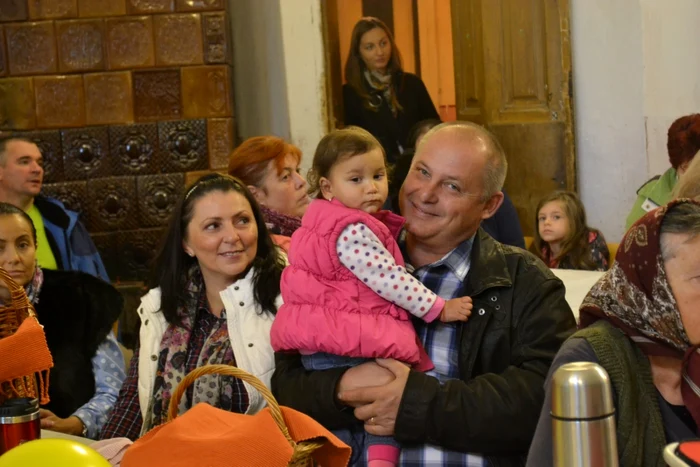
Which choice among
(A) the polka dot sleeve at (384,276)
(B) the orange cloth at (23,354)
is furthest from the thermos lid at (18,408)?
(A) the polka dot sleeve at (384,276)

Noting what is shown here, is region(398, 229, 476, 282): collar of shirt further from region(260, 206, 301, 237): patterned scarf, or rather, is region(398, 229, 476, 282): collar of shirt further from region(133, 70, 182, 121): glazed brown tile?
region(133, 70, 182, 121): glazed brown tile

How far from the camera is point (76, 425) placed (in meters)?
3.54

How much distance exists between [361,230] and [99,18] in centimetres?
421

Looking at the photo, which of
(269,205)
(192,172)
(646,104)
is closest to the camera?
(269,205)

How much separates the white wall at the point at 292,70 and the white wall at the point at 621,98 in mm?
1613

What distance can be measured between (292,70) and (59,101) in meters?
1.47

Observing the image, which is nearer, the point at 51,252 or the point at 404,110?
the point at 51,252

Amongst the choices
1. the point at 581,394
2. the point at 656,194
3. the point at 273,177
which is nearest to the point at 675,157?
the point at 656,194

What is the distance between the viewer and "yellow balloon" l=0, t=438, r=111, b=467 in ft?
5.24

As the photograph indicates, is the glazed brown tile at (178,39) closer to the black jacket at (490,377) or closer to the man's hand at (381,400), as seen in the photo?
the black jacket at (490,377)

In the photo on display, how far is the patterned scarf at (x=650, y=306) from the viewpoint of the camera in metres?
2.05

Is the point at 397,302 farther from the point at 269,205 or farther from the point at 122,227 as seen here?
the point at 122,227

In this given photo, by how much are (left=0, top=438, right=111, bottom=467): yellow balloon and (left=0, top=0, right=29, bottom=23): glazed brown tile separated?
17.3ft

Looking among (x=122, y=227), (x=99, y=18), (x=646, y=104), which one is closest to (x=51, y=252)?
(x=122, y=227)
